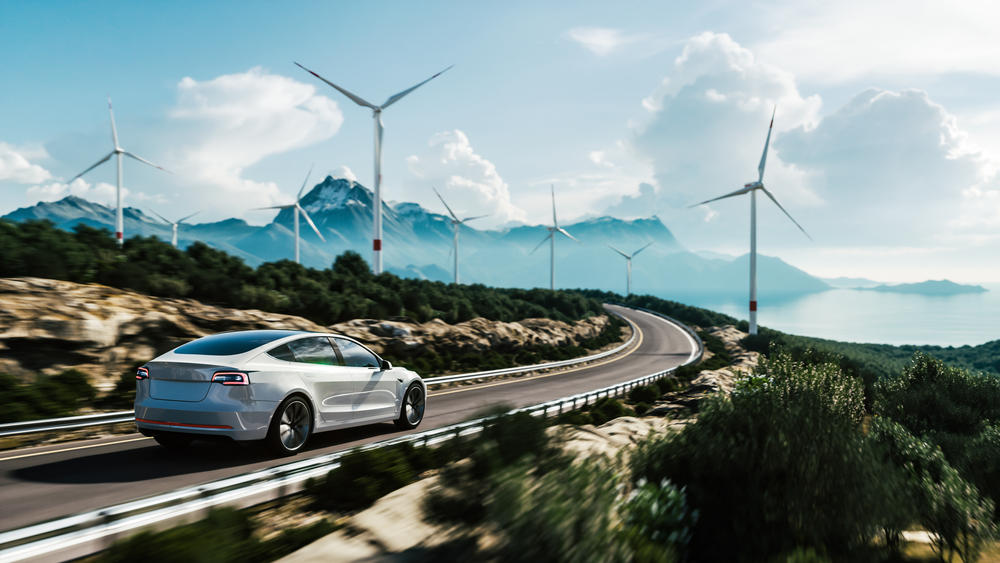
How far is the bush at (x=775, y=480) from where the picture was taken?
14.5 ft

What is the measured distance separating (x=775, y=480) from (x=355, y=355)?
6377 mm

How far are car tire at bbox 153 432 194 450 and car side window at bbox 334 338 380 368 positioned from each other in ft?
7.61

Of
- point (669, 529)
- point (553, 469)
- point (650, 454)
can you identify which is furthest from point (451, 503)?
point (650, 454)

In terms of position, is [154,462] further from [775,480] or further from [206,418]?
[775,480]

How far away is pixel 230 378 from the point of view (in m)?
6.89

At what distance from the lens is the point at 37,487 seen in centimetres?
620

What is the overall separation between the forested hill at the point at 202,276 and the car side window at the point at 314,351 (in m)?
9.72

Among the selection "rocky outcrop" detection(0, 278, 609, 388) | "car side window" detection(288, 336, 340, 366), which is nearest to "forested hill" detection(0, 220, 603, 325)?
"rocky outcrop" detection(0, 278, 609, 388)

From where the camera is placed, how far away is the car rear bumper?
6.79 m

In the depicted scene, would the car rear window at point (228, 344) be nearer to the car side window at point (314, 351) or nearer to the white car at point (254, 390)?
the white car at point (254, 390)

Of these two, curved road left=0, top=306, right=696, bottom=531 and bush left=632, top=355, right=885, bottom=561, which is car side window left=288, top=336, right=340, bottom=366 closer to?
curved road left=0, top=306, right=696, bottom=531

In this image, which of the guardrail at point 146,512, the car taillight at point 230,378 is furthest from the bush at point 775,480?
the car taillight at point 230,378

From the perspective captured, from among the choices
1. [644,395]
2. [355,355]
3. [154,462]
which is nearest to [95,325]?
[154,462]

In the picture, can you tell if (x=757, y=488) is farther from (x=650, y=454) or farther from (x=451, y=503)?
(x=451, y=503)
